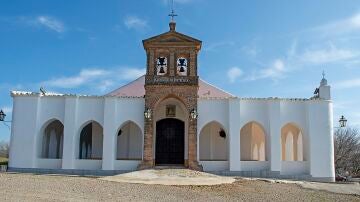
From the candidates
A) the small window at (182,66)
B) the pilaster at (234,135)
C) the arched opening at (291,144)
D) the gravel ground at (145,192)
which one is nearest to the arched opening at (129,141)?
the small window at (182,66)

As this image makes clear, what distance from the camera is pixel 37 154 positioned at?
21594mm

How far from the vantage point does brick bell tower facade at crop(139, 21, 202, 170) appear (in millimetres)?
20875

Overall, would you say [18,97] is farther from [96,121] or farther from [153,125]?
[153,125]

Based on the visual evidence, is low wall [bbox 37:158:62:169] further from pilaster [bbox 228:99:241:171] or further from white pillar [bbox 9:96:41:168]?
pilaster [bbox 228:99:241:171]

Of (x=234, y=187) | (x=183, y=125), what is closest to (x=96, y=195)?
(x=234, y=187)

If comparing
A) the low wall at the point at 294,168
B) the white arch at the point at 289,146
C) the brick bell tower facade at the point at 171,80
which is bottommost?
the low wall at the point at 294,168

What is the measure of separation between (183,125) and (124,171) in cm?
416

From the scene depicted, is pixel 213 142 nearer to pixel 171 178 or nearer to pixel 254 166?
pixel 254 166

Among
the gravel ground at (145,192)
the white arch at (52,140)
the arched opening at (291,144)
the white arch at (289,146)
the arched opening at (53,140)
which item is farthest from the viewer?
the white arch at (289,146)

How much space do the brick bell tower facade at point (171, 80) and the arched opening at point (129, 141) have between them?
82.1 inches

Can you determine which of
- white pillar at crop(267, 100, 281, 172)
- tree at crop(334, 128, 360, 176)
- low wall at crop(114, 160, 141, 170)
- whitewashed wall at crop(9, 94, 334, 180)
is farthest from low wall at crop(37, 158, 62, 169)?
tree at crop(334, 128, 360, 176)

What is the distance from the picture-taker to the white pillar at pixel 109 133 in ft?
69.4

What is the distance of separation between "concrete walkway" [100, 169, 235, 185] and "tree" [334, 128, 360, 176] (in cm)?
2596

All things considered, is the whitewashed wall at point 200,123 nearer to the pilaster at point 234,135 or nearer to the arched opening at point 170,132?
the pilaster at point 234,135
